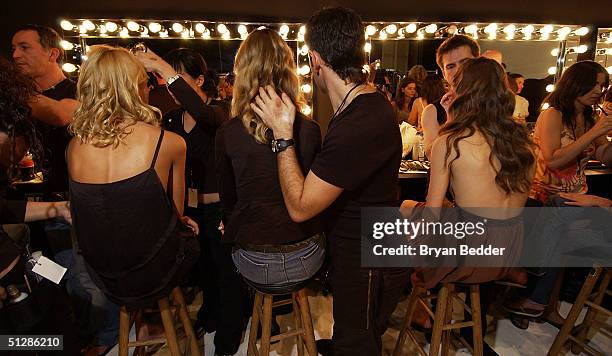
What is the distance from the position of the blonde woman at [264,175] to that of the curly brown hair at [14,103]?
0.67 m

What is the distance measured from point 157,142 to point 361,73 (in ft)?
2.41

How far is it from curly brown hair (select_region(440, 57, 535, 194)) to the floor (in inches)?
44.3

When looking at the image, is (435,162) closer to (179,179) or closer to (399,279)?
(399,279)

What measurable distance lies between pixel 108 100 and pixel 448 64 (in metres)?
2.03

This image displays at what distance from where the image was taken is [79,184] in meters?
1.23

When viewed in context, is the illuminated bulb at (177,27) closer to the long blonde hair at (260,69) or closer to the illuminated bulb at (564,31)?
the long blonde hair at (260,69)

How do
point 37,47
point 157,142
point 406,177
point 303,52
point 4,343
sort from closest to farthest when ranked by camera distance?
point 4,343 < point 157,142 < point 37,47 < point 406,177 < point 303,52

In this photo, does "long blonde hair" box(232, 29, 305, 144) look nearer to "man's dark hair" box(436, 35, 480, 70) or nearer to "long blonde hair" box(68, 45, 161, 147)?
"long blonde hair" box(68, 45, 161, 147)

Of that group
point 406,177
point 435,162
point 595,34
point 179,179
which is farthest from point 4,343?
point 595,34

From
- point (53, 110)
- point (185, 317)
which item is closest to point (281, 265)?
point (185, 317)

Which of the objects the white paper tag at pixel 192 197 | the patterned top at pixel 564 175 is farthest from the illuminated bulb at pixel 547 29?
the white paper tag at pixel 192 197

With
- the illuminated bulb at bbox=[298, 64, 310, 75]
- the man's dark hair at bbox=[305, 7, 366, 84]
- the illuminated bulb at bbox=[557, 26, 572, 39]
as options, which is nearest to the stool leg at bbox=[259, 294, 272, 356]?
the man's dark hair at bbox=[305, 7, 366, 84]

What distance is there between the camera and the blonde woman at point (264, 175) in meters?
1.29

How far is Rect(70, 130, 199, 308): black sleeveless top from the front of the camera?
123 cm
